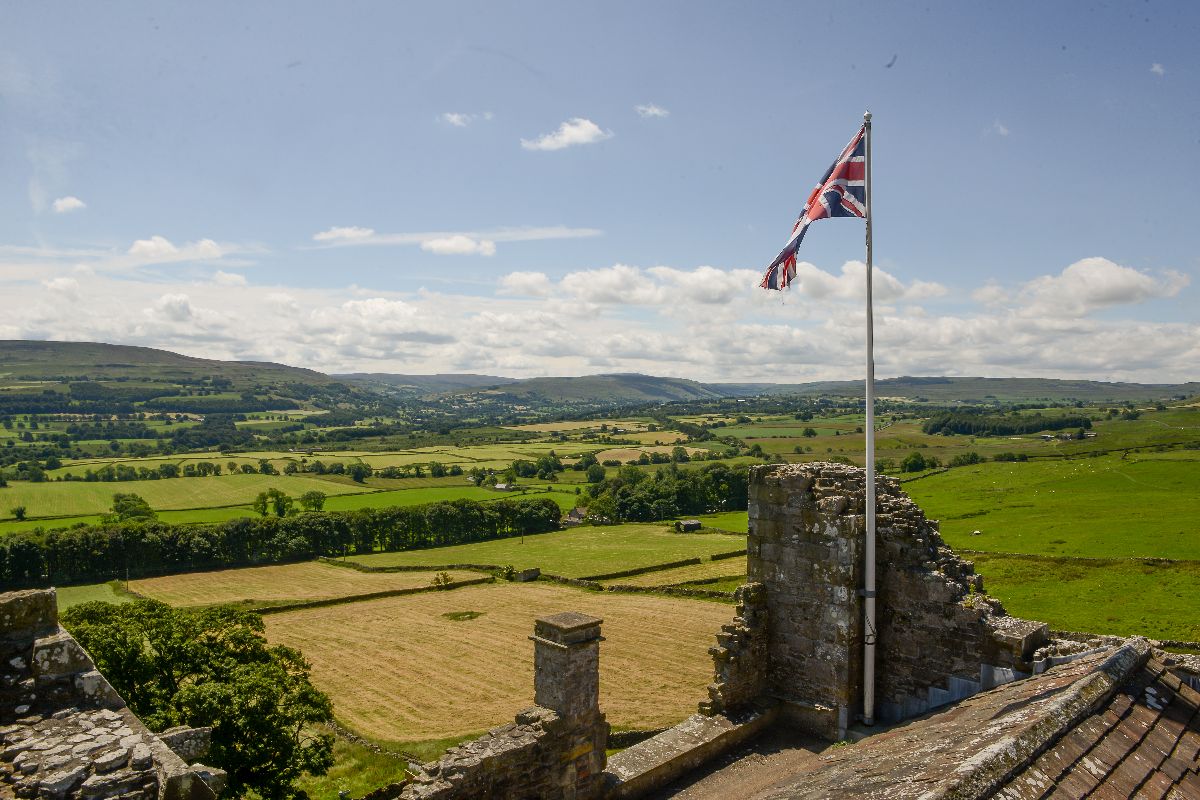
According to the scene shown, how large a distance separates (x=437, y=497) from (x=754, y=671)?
94842 mm

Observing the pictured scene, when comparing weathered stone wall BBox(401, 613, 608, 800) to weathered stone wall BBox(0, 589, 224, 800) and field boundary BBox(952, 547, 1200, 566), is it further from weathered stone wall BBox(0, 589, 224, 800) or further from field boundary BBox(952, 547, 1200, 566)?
field boundary BBox(952, 547, 1200, 566)

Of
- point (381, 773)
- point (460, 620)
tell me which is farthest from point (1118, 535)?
point (381, 773)

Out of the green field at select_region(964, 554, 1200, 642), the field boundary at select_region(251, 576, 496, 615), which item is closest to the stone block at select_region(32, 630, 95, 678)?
the green field at select_region(964, 554, 1200, 642)

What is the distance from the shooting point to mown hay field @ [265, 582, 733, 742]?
32.2 m

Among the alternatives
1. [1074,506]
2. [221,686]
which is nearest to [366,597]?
[221,686]

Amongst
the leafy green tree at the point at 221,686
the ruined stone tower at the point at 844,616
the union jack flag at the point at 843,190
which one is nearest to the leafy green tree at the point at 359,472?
the leafy green tree at the point at 221,686

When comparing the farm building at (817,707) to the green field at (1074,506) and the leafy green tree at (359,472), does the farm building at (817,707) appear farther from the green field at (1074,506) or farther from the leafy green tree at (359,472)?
the leafy green tree at (359,472)

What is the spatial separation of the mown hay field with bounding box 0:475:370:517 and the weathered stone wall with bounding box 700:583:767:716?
9805cm

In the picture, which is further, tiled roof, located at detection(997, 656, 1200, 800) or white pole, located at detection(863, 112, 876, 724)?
white pole, located at detection(863, 112, 876, 724)

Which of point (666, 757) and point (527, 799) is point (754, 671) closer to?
point (666, 757)

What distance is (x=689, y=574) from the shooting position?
6216cm

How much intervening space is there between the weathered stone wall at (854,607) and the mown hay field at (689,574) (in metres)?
47.3

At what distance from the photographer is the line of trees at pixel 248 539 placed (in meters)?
65.6

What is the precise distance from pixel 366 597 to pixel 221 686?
39732mm
